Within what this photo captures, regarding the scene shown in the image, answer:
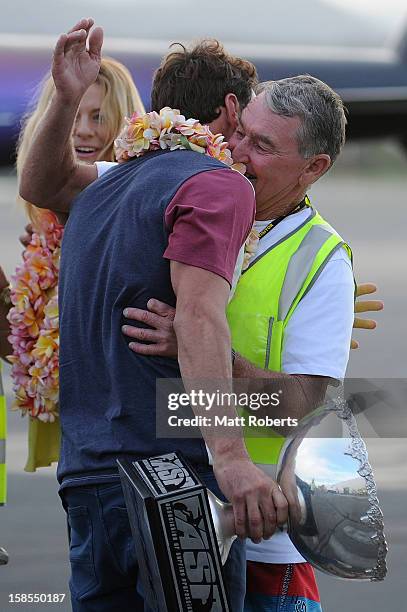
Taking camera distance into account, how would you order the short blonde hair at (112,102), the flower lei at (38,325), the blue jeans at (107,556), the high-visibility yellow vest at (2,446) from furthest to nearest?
the high-visibility yellow vest at (2,446) < the short blonde hair at (112,102) < the flower lei at (38,325) < the blue jeans at (107,556)

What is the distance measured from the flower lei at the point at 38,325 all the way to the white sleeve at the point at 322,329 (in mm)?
1252

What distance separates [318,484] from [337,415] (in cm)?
16

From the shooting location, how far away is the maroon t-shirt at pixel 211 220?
2.56 m

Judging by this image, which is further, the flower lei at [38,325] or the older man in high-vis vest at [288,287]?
the flower lei at [38,325]

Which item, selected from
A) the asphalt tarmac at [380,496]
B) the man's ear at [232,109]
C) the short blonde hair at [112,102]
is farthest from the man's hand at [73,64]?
the asphalt tarmac at [380,496]

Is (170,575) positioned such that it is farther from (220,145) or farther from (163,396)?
(220,145)

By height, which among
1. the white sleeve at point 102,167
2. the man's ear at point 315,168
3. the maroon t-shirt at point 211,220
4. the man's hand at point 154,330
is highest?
the maroon t-shirt at point 211,220

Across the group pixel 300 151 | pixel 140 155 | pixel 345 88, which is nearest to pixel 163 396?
pixel 140 155

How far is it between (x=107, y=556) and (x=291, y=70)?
11549 millimetres

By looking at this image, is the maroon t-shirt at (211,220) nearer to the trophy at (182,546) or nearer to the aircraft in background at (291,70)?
the trophy at (182,546)

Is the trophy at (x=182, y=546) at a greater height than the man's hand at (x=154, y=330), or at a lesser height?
lesser

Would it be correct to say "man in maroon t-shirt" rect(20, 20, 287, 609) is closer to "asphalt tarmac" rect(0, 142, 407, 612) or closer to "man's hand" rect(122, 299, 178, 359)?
"man's hand" rect(122, 299, 178, 359)

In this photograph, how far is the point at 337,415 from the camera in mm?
2578

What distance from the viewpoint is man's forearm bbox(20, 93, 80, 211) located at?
9.89 ft
